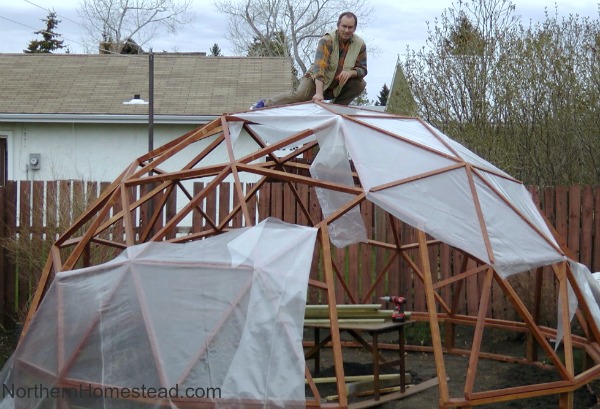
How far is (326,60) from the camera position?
848cm

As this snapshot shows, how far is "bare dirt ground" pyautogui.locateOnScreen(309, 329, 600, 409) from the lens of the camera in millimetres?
7645

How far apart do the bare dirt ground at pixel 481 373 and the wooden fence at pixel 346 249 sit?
52 cm

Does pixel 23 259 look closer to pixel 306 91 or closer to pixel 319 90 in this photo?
pixel 306 91

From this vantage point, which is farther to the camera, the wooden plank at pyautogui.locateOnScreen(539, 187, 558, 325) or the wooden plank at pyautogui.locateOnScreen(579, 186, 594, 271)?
the wooden plank at pyautogui.locateOnScreen(579, 186, 594, 271)

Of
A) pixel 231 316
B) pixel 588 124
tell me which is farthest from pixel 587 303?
pixel 588 124

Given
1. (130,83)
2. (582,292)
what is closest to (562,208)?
(582,292)

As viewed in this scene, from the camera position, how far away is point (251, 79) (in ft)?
60.5

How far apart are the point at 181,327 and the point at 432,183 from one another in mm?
2221

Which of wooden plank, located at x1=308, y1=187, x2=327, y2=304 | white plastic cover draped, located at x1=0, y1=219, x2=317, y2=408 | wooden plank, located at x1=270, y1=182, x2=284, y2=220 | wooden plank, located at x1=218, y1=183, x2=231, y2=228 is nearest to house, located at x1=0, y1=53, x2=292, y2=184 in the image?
wooden plank, located at x1=218, y1=183, x2=231, y2=228

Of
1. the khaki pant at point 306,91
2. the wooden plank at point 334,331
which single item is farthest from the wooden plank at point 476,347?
the khaki pant at point 306,91

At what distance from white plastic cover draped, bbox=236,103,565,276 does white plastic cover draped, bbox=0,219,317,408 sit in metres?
0.86

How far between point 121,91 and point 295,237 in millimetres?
12396

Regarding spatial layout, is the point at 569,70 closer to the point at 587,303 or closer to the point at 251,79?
the point at 587,303

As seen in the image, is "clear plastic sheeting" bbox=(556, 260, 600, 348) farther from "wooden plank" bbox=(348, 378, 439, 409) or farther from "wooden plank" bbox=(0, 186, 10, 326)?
"wooden plank" bbox=(0, 186, 10, 326)
